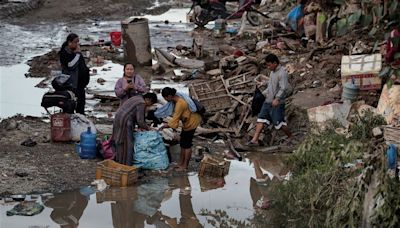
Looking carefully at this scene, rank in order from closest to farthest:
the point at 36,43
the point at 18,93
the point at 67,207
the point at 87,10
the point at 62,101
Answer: the point at 67,207 → the point at 62,101 → the point at 18,93 → the point at 36,43 → the point at 87,10

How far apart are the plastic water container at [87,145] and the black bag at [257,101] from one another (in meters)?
3.00

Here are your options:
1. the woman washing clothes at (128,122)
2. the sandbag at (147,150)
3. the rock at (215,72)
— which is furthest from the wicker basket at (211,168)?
the rock at (215,72)

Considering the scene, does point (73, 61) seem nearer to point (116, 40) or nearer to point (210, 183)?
point (210, 183)

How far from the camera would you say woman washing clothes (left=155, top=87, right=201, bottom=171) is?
9977mm

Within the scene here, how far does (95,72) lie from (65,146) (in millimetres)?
6406

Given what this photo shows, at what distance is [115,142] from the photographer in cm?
1023

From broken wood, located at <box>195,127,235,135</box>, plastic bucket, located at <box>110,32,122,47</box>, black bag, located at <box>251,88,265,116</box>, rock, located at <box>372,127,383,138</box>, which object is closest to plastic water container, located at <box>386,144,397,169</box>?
rock, located at <box>372,127,383,138</box>

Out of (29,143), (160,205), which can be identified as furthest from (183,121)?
(29,143)

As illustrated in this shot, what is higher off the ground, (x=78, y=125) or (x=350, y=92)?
(x=350, y=92)

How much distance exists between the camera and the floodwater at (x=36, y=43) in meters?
14.7

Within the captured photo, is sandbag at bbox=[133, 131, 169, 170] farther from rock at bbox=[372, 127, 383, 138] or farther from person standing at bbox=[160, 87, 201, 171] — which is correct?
rock at bbox=[372, 127, 383, 138]

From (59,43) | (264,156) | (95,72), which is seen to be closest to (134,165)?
(264,156)

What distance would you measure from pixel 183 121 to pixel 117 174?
1.19 meters

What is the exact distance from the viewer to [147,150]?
10258 millimetres
